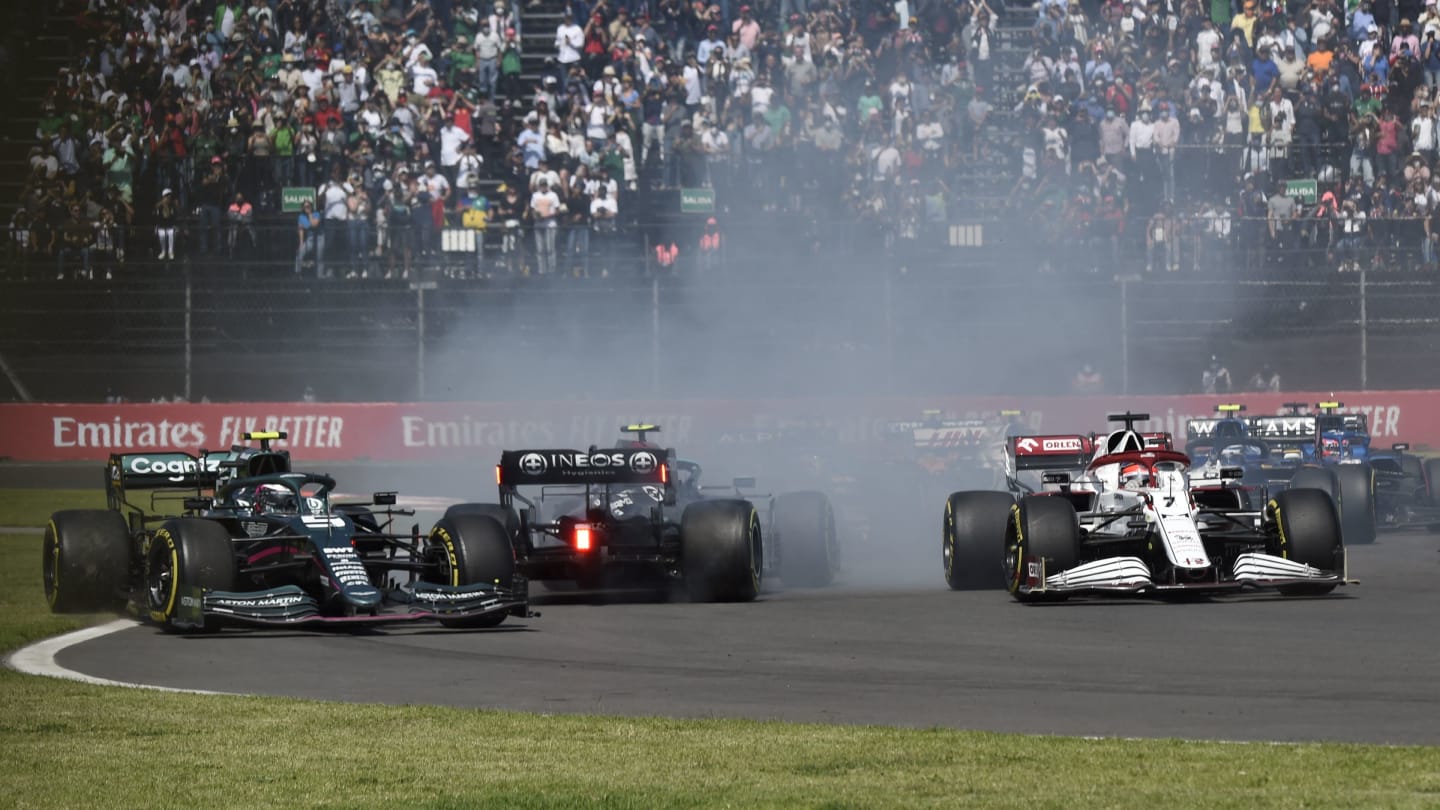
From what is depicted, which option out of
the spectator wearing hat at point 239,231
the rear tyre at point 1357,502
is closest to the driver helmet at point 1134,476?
the rear tyre at point 1357,502

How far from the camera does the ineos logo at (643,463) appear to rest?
18.9 meters

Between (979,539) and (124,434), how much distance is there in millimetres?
19727

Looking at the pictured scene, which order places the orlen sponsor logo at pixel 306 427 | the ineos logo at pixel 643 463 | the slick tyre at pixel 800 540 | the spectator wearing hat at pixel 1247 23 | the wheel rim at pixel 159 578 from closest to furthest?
1. the wheel rim at pixel 159 578
2. the ineos logo at pixel 643 463
3. the slick tyre at pixel 800 540
4. the orlen sponsor logo at pixel 306 427
5. the spectator wearing hat at pixel 1247 23

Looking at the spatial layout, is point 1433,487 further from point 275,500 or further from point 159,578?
point 159,578

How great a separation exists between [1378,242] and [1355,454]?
31.9ft

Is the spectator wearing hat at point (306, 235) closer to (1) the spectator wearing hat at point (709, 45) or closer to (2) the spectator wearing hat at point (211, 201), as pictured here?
(2) the spectator wearing hat at point (211, 201)

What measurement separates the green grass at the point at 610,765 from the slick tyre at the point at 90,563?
5.99 meters

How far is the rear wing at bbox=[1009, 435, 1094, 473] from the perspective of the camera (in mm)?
20750

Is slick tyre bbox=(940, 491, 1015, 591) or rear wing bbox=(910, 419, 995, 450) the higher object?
rear wing bbox=(910, 419, 995, 450)

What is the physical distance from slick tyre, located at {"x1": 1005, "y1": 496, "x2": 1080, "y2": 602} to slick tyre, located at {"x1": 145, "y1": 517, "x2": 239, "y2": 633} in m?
6.40

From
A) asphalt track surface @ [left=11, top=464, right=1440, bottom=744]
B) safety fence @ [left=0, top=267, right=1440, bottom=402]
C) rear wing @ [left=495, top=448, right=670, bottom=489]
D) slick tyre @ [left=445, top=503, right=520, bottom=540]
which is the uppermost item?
safety fence @ [left=0, top=267, right=1440, bottom=402]

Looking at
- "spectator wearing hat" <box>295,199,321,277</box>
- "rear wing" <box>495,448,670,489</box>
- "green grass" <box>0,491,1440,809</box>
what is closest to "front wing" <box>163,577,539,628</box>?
"rear wing" <box>495,448,670,489</box>

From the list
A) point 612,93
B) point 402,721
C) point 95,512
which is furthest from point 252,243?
point 402,721

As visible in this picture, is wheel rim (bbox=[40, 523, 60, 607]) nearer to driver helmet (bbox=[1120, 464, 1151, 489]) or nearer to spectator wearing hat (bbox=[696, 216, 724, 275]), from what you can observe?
driver helmet (bbox=[1120, 464, 1151, 489])
